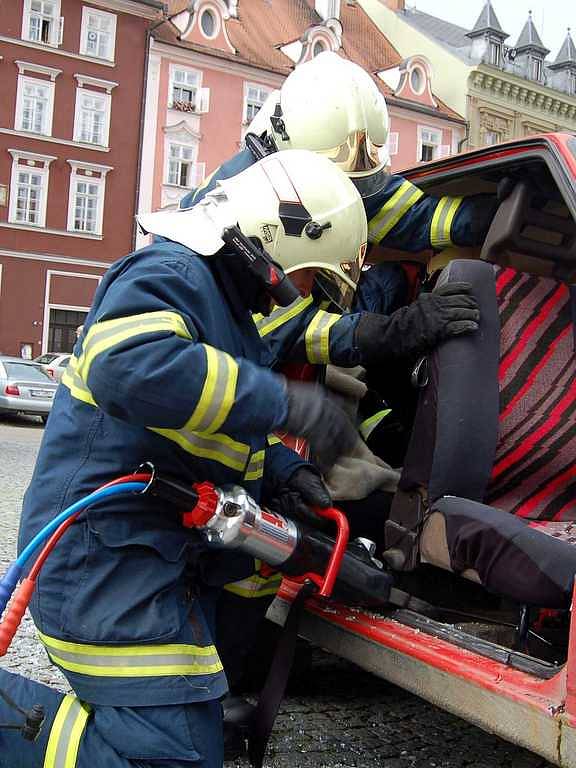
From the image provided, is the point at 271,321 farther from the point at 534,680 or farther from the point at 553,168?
the point at 534,680

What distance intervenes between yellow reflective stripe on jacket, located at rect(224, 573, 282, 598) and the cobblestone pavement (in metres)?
0.53

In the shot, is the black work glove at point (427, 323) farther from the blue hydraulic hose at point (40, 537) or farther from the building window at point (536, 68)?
the building window at point (536, 68)

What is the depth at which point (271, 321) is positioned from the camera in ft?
10.4

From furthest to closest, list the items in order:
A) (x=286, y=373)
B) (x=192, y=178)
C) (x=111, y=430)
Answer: (x=192, y=178)
(x=286, y=373)
(x=111, y=430)

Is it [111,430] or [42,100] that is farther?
[42,100]

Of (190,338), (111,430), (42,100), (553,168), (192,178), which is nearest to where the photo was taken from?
(190,338)

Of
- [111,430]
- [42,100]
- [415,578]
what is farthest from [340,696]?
[42,100]

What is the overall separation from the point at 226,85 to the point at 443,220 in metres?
26.5

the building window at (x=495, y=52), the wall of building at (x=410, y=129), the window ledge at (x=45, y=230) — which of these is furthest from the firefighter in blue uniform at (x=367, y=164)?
the building window at (x=495, y=52)

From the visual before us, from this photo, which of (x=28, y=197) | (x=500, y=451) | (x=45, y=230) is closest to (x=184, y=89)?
(x=28, y=197)

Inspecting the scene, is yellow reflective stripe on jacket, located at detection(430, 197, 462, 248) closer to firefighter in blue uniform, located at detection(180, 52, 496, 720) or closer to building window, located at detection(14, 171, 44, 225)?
firefighter in blue uniform, located at detection(180, 52, 496, 720)

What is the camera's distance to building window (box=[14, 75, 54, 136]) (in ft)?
82.9

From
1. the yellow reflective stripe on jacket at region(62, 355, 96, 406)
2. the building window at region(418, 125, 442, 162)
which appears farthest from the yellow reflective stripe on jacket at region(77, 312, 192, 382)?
the building window at region(418, 125, 442, 162)

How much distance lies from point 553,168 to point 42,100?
25198 millimetres
